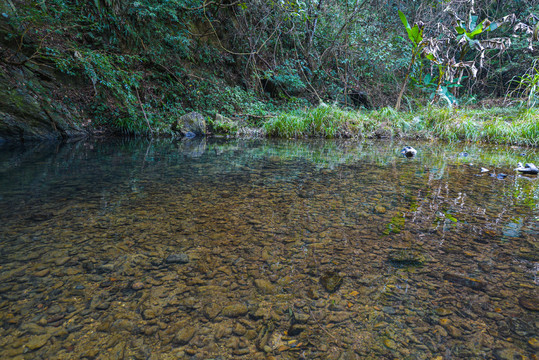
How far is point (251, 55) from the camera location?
8.53m

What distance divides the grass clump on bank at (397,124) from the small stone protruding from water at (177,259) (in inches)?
249

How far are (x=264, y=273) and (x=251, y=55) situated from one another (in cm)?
862

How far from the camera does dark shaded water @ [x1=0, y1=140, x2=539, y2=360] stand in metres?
0.75

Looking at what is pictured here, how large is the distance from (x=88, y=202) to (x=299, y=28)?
10497 millimetres

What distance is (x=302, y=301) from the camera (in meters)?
0.92

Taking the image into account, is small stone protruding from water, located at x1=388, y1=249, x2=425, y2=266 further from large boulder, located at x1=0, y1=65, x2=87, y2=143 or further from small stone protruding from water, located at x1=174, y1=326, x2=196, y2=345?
large boulder, located at x1=0, y1=65, x2=87, y2=143

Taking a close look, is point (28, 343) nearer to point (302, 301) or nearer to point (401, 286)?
point (302, 301)

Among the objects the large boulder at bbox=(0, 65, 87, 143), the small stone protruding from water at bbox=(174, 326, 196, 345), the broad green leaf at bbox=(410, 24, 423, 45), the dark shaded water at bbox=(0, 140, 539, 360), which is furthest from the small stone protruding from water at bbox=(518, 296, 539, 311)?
the broad green leaf at bbox=(410, 24, 423, 45)

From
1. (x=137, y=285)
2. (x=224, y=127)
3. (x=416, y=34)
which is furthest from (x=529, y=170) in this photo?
(x=224, y=127)

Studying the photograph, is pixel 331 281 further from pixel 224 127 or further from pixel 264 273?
pixel 224 127

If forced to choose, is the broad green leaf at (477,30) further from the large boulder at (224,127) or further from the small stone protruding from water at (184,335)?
the small stone protruding from water at (184,335)

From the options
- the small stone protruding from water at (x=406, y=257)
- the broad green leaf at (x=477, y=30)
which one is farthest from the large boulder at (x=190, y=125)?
the broad green leaf at (x=477, y=30)

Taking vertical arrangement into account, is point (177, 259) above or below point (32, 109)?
below

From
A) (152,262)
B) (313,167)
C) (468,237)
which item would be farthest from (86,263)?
(313,167)
